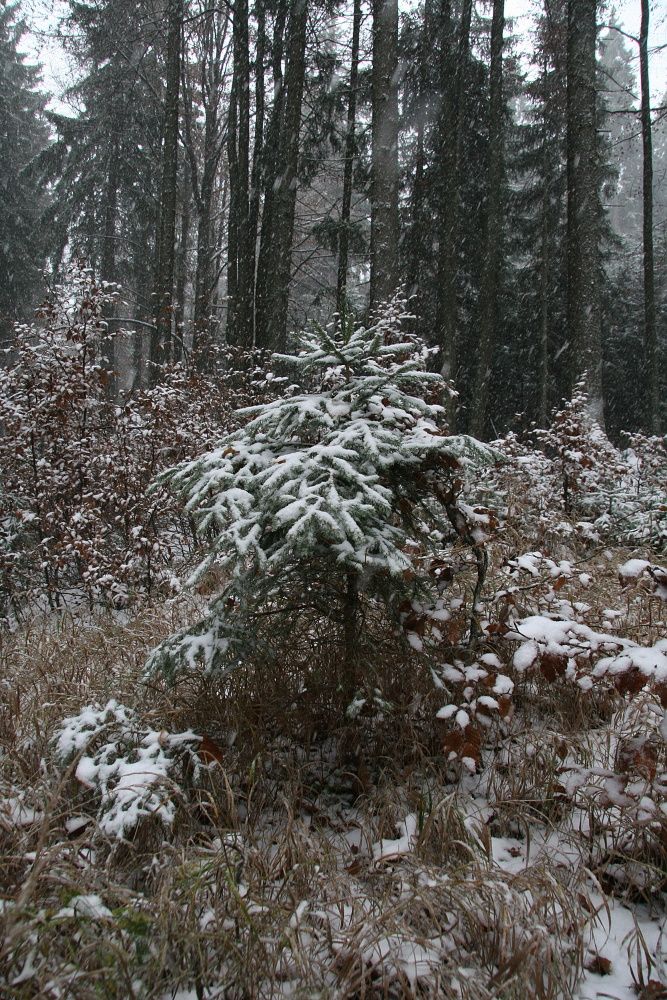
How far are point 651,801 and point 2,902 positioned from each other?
6.46 ft

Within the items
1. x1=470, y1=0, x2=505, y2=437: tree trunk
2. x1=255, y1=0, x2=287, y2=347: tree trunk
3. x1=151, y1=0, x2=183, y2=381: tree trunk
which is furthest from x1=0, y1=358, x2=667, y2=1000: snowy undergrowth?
x1=470, y1=0, x2=505, y2=437: tree trunk

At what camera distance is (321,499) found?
1991mm

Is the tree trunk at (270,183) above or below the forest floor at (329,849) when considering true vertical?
above

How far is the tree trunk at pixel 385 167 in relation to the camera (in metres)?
8.35

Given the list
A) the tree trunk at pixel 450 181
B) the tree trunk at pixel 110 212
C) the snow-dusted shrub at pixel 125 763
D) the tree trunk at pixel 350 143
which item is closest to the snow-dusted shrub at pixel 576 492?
the snow-dusted shrub at pixel 125 763

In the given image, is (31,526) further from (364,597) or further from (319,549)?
(319,549)

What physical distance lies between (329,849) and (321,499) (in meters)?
1.17

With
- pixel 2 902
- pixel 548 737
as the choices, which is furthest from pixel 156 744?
pixel 548 737

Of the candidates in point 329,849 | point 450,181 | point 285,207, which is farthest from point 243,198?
point 329,849

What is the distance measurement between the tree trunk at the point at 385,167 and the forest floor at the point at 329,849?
6709 mm

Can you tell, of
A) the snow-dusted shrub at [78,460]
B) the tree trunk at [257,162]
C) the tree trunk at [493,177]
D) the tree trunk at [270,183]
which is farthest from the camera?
the tree trunk at [493,177]

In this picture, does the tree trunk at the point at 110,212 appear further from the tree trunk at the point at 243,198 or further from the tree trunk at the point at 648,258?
the tree trunk at the point at 648,258

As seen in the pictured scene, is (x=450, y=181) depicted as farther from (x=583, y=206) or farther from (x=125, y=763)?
(x=125, y=763)

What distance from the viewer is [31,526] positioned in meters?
5.40
